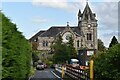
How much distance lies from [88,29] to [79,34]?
3.77 m

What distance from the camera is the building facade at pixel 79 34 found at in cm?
14775

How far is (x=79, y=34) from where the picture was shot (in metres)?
A: 150

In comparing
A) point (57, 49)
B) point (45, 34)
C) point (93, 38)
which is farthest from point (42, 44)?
point (57, 49)

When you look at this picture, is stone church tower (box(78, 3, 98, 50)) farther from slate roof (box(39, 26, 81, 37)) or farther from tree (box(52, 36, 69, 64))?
tree (box(52, 36, 69, 64))

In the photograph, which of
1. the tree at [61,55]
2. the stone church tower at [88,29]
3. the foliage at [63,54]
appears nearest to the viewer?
the tree at [61,55]

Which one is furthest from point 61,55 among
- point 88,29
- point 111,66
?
point 111,66

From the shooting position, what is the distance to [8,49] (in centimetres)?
1775

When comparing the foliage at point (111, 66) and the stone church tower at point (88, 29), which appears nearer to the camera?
the foliage at point (111, 66)

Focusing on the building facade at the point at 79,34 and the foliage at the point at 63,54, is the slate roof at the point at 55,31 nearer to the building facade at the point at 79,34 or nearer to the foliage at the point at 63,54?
the building facade at the point at 79,34

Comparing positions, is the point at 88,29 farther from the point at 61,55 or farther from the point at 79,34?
the point at 61,55

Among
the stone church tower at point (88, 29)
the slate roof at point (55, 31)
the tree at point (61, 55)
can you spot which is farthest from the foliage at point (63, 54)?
the slate roof at point (55, 31)

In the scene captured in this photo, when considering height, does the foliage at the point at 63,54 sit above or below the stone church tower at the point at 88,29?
below

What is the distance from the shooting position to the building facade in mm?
147750

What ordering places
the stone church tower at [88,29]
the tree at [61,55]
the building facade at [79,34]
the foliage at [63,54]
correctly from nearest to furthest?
1. the tree at [61,55]
2. the foliage at [63,54]
3. the building facade at [79,34]
4. the stone church tower at [88,29]
